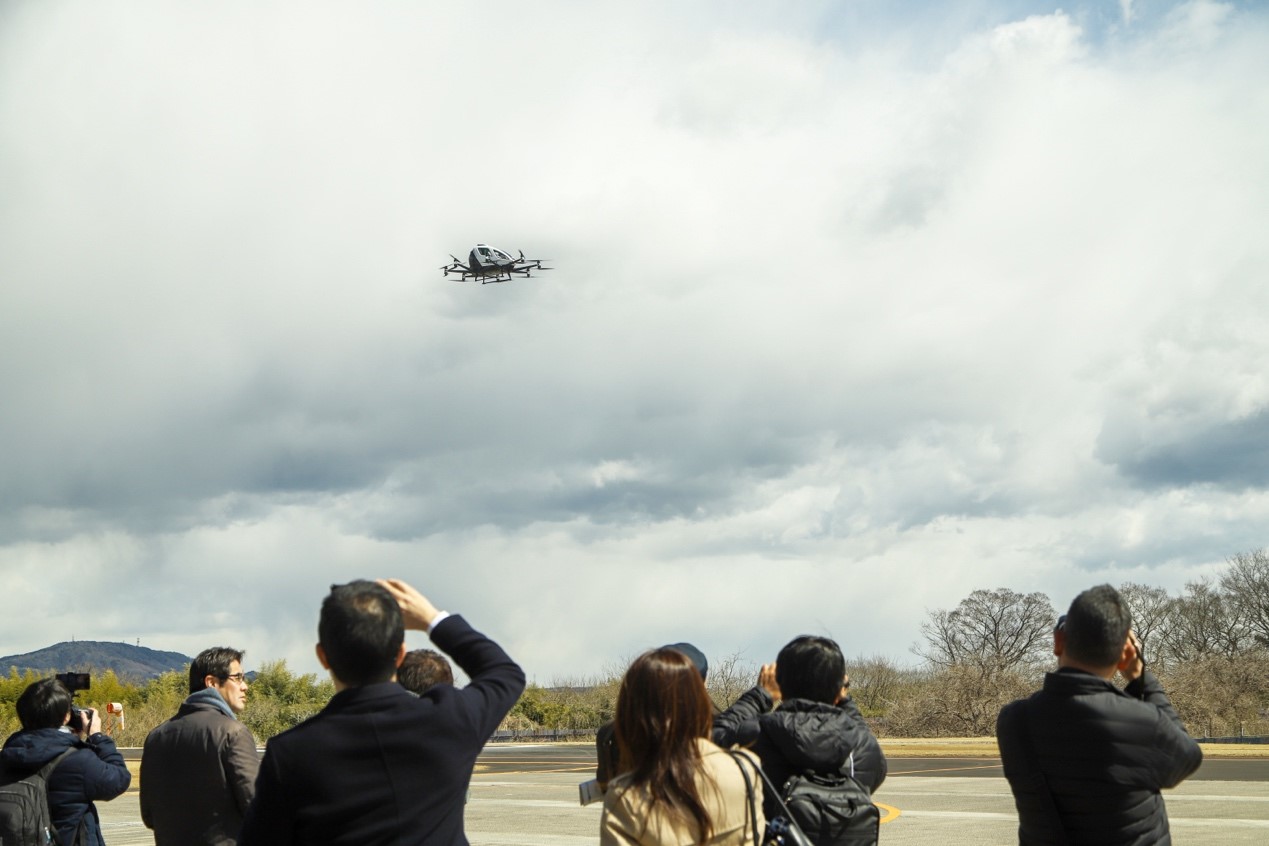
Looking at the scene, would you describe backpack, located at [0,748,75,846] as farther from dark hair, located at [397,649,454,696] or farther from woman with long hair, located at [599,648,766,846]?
woman with long hair, located at [599,648,766,846]

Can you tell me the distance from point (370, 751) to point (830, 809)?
86.2 inches

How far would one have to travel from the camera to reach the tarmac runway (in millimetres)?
13680

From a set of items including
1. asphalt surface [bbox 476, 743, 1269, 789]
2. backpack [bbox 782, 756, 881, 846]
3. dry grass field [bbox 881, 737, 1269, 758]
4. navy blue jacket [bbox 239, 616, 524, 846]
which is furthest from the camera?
dry grass field [bbox 881, 737, 1269, 758]

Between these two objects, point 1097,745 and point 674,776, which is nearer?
point 674,776

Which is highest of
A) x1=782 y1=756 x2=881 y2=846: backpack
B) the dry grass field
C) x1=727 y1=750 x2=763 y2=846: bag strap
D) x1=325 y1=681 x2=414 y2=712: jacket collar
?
x1=325 y1=681 x2=414 y2=712: jacket collar

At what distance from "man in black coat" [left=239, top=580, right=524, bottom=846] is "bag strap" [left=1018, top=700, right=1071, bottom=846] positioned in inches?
73.8

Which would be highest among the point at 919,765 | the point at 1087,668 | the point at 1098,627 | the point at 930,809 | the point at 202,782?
the point at 1098,627

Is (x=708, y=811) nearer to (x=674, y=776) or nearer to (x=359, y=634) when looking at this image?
(x=674, y=776)

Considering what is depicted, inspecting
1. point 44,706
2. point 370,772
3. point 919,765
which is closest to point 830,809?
point 370,772

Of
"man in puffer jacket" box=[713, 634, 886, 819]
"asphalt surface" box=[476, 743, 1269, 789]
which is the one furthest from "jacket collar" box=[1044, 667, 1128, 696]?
"asphalt surface" box=[476, 743, 1269, 789]

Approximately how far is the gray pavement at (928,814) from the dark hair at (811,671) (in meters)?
8.86

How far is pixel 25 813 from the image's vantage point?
6129 mm

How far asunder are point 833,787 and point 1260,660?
151 feet

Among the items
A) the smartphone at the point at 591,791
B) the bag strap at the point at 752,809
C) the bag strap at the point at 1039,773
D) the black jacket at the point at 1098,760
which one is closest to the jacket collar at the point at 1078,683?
the black jacket at the point at 1098,760
